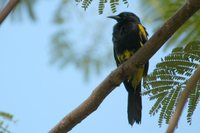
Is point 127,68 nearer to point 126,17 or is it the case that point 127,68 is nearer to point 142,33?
point 142,33

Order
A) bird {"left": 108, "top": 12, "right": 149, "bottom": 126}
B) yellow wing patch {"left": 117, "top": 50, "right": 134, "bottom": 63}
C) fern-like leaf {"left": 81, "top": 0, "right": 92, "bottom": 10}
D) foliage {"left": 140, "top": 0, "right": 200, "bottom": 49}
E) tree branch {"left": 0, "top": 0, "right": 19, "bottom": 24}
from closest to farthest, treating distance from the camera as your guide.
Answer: tree branch {"left": 0, "top": 0, "right": 19, "bottom": 24} < fern-like leaf {"left": 81, "top": 0, "right": 92, "bottom": 10} < foliage {"left": 140, "top": 0, "right": 200, "bottom": 49} < bird {"left": 108, "top": 12, "right": 149, "bottom": 126} < yellow wing patch {"left": 117, "top": 50, "right": 134, "bottom": 63}

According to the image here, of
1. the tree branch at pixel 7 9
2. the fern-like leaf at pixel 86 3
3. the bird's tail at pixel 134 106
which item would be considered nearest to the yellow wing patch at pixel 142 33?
the bird's tail at pixel 134 106

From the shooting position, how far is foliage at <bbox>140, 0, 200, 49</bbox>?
3.70 metres

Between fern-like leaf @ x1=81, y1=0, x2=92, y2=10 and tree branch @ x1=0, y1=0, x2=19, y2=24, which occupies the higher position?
fern-like leaf @ x1=81, y1=0, x2=92, y2=10

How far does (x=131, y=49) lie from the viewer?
15.4ft

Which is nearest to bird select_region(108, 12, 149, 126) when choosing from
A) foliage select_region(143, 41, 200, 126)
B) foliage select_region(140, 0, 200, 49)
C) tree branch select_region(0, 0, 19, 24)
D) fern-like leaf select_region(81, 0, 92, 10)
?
foliage select_region(140, 0, 200, 49)

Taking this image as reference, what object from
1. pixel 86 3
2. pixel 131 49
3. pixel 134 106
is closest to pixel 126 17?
pixel 131 49

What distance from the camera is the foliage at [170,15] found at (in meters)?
3.70

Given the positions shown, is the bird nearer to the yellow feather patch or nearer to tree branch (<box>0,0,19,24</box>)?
the yellow feather patch

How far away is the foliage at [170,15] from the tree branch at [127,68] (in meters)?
0.95

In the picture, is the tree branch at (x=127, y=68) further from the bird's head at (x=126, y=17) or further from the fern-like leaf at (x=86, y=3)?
the bird's head at (x=126, y=17)

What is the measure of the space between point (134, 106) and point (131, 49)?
0.59 m

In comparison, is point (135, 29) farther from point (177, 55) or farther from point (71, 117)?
point (71, 117)

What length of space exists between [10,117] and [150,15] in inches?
82.3
